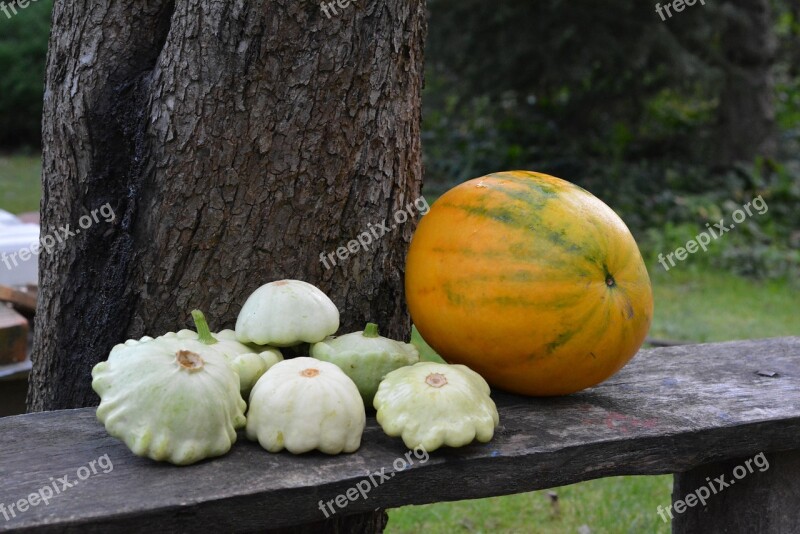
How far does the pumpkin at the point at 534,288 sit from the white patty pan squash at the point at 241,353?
0.44 metres

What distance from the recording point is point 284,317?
206 centimetres

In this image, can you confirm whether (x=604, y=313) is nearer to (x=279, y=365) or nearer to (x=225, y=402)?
(x=279, y=365)

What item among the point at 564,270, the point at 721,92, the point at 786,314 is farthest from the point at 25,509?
the point at 721,92

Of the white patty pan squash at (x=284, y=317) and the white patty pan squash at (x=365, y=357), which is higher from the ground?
the white patty pan squash at (x=284, y=317)

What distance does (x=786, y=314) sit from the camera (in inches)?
241

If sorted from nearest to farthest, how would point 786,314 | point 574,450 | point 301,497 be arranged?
point 301,497, point 574,450, point 786,314

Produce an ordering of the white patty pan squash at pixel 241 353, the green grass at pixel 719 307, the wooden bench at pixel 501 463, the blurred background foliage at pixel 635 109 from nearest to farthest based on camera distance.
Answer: the wooden bench at pixel 501 463
the white patty pan squash at pixel 241 353
the green grass at pixel 719 307
the blurred background foliage at pixel 635 109

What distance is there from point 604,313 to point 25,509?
1.31 metres

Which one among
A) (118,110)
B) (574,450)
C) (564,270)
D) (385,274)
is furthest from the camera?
(385,274)

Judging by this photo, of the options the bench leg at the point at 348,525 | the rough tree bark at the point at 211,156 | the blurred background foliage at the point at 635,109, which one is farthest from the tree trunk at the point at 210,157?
the blurred background foliage at the point at 635,109

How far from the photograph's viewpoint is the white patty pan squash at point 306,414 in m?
1.81

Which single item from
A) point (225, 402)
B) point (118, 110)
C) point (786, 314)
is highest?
point (118, 110)

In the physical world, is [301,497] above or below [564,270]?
below

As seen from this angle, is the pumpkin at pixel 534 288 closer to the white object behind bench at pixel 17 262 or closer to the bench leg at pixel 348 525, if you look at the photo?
the bench leg at pixel 348 525
